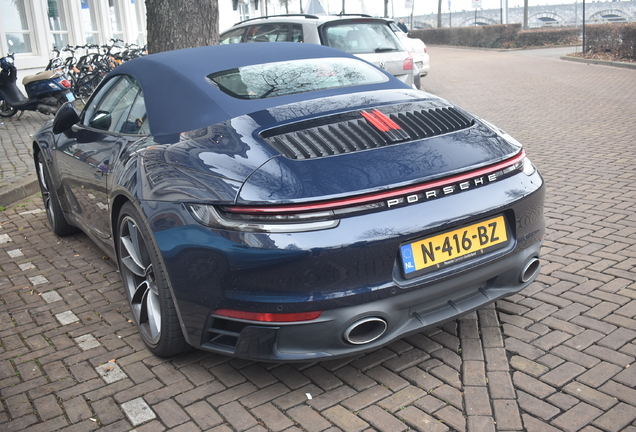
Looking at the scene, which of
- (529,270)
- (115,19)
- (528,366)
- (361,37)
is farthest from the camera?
(115,19)

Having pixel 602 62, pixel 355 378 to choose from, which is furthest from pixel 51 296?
pixel 602 62

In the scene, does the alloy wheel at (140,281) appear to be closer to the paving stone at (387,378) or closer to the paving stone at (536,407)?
the paving stone at (387,378)

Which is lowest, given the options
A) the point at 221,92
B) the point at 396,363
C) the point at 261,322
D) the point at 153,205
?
the point at 396,363

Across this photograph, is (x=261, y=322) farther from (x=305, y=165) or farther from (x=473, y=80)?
(x=473, y=80)

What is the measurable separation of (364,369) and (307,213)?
3.02ft

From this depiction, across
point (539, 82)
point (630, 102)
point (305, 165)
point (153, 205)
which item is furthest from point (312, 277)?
point (539, 82)

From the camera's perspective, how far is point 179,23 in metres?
6.95

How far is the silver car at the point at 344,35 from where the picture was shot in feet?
30.9

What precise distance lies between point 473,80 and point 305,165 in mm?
14441

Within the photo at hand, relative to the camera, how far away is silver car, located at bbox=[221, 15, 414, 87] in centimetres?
941

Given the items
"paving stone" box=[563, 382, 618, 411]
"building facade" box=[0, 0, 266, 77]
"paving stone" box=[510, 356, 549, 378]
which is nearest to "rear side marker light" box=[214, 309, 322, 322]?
"paving stone" box=[510, 356, 549, 378]

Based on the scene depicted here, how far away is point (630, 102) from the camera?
10.9 m

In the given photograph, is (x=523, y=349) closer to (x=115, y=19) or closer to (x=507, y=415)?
(x=507, y=415)

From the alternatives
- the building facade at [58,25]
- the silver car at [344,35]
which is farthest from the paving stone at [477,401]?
the building facade at [58,25]
